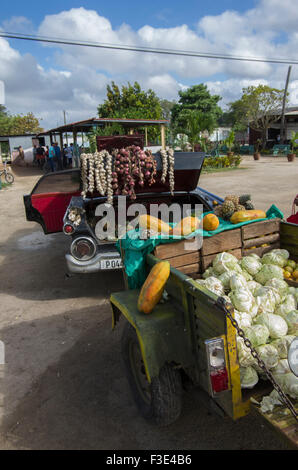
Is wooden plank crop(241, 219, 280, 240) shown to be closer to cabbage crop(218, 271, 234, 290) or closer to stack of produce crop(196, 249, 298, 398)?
stack of produce crop(196, 249, 298, 398)

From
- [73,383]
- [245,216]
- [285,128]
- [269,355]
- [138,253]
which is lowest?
[73,383]

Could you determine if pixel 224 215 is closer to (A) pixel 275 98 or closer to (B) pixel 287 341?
(B) pixel 287 341

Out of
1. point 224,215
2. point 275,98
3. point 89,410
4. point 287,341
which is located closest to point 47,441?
point 89,410

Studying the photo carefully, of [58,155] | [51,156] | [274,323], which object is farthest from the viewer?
[58,155]

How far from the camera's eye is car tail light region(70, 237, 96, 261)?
15.2ft

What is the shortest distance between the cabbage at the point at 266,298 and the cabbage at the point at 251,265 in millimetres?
382

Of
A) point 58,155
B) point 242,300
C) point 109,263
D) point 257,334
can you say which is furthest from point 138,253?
point 58,155

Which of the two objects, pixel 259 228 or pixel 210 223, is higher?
pixel 210 223

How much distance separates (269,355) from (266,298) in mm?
601

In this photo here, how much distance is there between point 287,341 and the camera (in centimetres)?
236

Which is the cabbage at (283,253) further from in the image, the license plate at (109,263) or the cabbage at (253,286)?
the license plate at (109,263)

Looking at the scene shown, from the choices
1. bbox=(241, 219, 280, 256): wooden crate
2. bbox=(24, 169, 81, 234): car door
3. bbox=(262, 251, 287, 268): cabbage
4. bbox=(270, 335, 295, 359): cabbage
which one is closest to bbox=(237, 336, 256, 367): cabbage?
bbox=(270, 335, 295, 359): cabbage

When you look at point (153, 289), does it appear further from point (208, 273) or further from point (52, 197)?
point (52, 197)

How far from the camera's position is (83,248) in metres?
4.64
